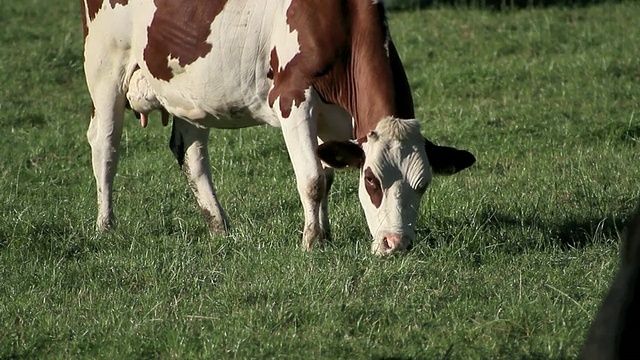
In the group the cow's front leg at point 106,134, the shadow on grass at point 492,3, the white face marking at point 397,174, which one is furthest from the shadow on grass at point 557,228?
the shadow on grass at point 492,3

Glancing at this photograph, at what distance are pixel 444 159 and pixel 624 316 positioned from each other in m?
3.70

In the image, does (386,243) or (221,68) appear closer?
(386,243)

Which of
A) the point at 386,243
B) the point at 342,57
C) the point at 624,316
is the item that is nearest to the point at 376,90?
the point at 342,57

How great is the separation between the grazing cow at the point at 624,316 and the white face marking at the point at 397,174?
10.6 ft

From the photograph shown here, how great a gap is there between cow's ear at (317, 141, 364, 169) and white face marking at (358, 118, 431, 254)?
10cm

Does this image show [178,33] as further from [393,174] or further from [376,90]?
[393,174]

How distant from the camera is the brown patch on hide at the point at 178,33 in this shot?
870 centimetres

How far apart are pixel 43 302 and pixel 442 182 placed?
403 cm

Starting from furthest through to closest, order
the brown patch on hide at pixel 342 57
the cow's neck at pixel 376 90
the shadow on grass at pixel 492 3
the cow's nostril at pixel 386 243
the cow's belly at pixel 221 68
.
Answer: the shadow on grass at pixel 492 3, the cow's belly at pixel 221 68, the brown patch on hide at pixel 342 57, the cow's neck at pixel 376 90, the cow's nostril at pixel 386 243

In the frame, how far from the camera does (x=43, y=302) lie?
693 cm

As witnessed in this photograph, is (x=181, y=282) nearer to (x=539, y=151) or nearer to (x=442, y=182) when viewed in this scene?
(x=442, y=182)

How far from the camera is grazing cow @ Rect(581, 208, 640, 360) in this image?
427cm

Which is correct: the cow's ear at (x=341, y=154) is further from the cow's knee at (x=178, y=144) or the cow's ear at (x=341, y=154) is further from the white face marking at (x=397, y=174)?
the cow's knee at (x=178, y=144)

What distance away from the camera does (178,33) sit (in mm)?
8836
